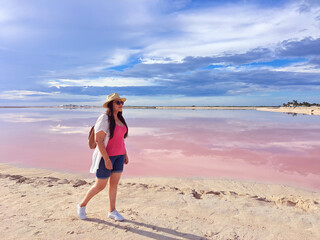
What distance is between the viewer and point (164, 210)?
179 inches

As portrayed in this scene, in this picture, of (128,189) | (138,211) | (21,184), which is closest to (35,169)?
(21,184)

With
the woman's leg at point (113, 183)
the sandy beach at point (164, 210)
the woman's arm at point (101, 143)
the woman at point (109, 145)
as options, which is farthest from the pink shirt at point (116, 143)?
the sandy beach at point (164, 210)

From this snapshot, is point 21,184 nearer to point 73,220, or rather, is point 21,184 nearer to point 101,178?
point 73,220

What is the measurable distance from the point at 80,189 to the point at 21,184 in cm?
153

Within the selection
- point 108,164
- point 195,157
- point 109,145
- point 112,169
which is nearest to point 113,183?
point 112,169

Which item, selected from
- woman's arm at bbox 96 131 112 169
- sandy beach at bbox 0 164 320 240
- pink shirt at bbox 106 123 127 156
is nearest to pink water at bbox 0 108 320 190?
sandy beach at bbox 0 164 320 240

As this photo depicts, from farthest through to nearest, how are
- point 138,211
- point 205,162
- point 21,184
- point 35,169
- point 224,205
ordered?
point 205,162, point 35,169, point 21,184, point 224,205, point 138,211

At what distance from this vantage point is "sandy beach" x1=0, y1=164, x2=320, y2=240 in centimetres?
373

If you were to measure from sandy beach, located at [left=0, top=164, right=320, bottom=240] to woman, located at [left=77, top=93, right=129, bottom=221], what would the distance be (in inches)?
17.6

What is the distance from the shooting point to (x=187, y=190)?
225 inches

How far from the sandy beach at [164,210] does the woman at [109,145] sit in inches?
17.6

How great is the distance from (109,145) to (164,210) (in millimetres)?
1713

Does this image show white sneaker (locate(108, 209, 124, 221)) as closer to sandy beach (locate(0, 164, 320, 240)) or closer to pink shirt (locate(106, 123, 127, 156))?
sandy beach (locate(0, 164, 320, 240))

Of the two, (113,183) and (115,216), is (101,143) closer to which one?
(113,183)
